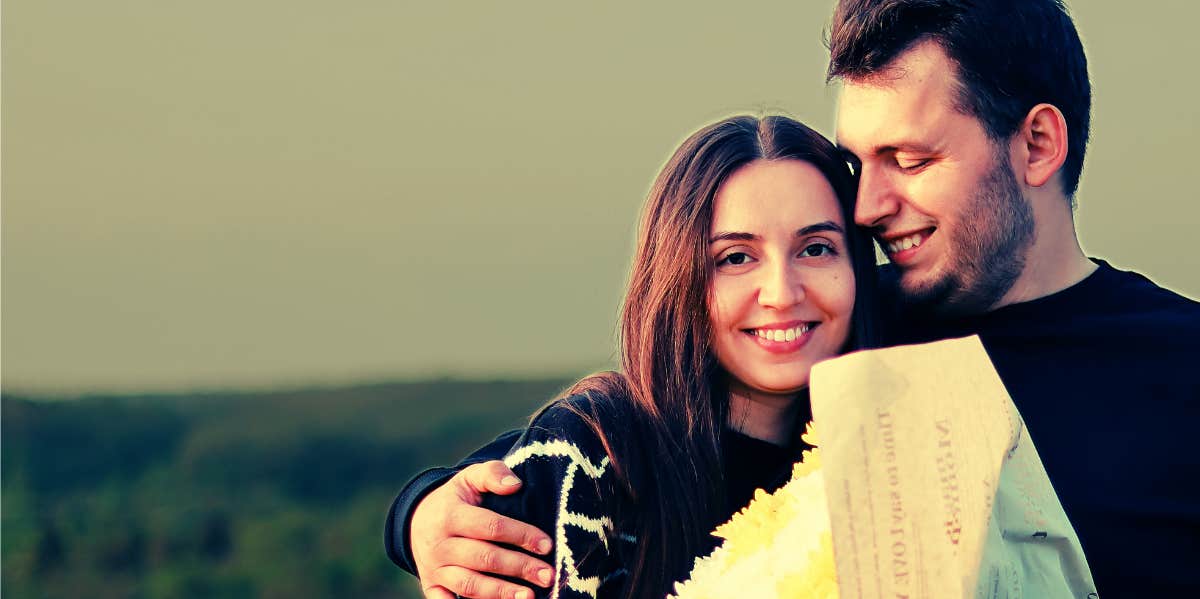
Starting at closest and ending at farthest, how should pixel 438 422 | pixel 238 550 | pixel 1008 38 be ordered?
1. pixel 1008 38
2. pixel 238 550
3. pixel 438 422

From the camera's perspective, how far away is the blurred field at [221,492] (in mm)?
12055

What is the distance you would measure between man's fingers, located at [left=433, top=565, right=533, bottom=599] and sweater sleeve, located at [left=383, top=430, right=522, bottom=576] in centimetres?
30

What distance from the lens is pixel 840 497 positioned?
1352 mm

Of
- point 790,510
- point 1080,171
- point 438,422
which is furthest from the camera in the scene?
point 438,422

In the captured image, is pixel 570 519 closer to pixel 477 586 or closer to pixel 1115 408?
pixel 477 586

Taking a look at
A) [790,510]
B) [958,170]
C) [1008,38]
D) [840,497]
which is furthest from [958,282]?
[840,497]

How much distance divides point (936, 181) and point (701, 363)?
3.10 feet

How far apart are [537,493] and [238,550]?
10.9 metres

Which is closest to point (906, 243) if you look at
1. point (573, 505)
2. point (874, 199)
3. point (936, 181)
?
point (936, 181)

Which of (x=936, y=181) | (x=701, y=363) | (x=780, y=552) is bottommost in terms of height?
(x=780, y=552)

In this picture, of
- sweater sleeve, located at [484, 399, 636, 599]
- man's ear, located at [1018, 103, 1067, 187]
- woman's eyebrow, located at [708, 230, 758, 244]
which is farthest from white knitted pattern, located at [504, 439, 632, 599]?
man's ear, located at [1018, 103, 1067, 187]

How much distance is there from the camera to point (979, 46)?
3.19m

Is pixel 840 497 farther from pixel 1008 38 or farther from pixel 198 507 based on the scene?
pixel 198 507

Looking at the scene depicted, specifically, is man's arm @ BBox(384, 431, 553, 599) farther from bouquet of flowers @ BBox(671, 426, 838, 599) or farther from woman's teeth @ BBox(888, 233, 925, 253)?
woman's teeth @ BBox(888, 233, 925, 253)
